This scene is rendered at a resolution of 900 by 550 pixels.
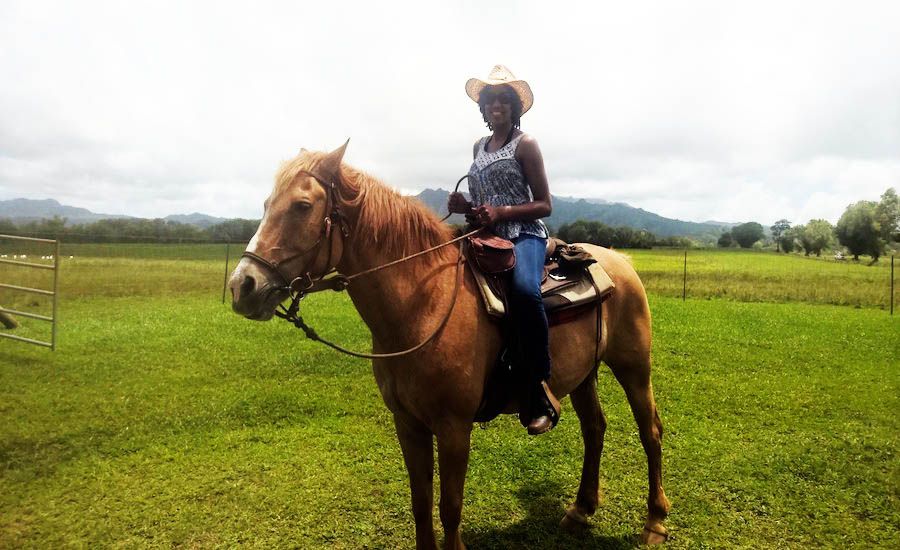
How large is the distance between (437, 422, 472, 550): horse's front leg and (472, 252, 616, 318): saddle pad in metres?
0.63

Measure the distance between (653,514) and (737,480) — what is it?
3.95 ft

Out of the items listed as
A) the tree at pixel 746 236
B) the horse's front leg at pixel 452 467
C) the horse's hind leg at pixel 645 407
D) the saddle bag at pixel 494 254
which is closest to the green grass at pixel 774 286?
the horse's hind leg at pixel 645 407

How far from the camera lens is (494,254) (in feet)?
8.02

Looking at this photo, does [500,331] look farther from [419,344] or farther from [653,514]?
[653,514]

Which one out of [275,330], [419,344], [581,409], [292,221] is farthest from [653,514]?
[275,330]

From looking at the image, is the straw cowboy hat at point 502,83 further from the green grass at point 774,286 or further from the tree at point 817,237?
the tree at point 817,237

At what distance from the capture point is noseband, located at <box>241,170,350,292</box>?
1.94 meters

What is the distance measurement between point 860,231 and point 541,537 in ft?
170

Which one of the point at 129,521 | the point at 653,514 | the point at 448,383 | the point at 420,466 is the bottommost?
the point at 129,521

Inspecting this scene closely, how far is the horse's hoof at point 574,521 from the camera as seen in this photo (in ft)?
10.8

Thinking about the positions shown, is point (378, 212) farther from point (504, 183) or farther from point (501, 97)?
point (501, 97)

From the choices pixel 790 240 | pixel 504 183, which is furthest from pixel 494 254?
pixel 790 240

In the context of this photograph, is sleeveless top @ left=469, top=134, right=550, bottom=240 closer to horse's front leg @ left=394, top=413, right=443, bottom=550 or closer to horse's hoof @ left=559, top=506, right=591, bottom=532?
horse's front leg @ left=394, top=413, right=443, bottom=550

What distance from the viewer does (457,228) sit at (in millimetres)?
2678
